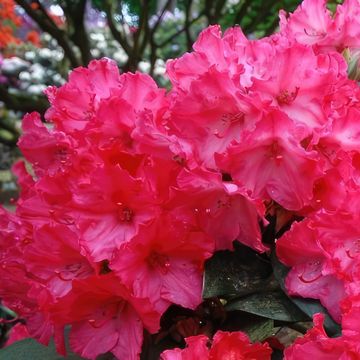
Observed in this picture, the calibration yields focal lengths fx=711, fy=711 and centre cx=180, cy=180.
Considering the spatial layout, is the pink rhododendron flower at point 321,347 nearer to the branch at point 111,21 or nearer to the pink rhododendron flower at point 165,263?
the pink rhododendron flower at point 165,263

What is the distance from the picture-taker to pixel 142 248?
0.69 m

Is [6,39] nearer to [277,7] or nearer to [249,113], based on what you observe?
[277,7]

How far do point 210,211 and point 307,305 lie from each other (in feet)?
0.42

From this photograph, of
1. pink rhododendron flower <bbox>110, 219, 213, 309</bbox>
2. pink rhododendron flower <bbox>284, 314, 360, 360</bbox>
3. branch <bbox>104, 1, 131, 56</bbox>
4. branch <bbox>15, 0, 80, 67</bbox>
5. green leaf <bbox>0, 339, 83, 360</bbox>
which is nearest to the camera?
pink rhododendron flower <bbox>284, 314, 360, 360</bbox>

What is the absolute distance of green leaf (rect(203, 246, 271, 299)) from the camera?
70cm

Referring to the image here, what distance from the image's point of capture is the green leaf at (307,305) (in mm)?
652

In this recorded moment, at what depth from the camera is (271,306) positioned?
699mm

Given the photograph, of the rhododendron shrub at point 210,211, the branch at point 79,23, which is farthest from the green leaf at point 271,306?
the branch at point 79,23

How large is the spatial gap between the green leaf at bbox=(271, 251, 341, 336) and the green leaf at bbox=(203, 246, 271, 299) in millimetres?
25

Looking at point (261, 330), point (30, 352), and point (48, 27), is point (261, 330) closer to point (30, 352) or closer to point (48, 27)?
point (30, 352)

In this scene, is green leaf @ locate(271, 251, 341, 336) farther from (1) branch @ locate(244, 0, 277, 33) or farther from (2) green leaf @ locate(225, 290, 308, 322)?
(1) branch @ locate(244, 0, 277, 33)

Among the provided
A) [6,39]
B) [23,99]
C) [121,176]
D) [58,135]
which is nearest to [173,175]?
[121,176]

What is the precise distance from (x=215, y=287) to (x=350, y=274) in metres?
0.13

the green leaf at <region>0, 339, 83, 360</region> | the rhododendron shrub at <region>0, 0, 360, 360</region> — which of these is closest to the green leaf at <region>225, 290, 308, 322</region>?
the rhododendron shrub at <region>0, 0, 360, 360</region>
